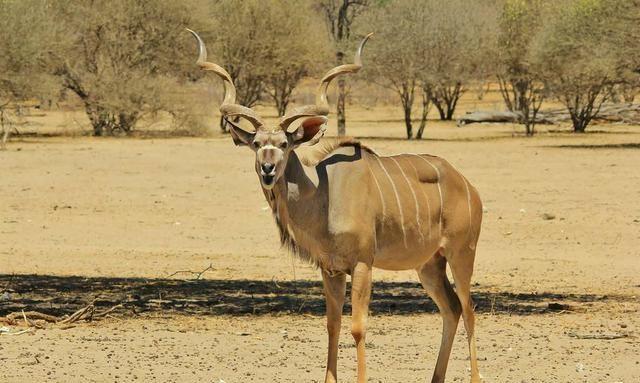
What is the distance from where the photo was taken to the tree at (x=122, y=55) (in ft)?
114

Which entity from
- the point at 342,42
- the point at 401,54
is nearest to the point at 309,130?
the point at 401,54

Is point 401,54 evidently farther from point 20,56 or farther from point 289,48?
point 20,56

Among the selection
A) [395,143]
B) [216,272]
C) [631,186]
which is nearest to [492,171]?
[631,186]

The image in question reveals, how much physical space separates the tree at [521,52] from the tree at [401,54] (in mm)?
3523

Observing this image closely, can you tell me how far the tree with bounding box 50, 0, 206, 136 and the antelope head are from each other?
2813 cm

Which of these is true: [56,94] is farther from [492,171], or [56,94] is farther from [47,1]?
[492,171]

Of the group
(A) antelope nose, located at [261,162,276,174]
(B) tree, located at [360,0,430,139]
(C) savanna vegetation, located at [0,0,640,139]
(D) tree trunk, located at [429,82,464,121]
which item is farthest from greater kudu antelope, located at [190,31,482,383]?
(D) tree trunk, located at [429,82,464,121]

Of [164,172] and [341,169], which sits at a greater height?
[341,169]

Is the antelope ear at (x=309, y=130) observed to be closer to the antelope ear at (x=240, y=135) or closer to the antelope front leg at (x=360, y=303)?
the antelope ear at (x=240, y=135)

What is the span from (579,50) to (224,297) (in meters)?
22.1

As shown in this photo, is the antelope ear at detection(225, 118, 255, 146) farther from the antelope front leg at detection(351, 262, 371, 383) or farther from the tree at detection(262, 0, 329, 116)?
the tree at detection(262, 0, 329, 116)

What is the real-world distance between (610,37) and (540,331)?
21.0m

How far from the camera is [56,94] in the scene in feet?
109

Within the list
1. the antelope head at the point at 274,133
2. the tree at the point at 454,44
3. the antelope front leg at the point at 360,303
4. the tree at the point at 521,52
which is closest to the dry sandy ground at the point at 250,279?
the antelope front leg at the point at 360,303
